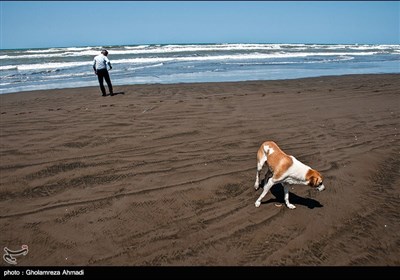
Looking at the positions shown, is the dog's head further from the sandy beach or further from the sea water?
the sea water

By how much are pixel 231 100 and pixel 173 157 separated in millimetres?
5597

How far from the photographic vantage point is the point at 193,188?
5066mm

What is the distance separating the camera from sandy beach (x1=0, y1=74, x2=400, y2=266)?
3719 mm

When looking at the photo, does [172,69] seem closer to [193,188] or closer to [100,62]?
[100,62]

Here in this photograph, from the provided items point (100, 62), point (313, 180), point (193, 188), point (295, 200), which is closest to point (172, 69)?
point (100, 62)

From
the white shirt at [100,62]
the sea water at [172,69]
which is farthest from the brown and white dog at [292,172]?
the sea water at [172,69]

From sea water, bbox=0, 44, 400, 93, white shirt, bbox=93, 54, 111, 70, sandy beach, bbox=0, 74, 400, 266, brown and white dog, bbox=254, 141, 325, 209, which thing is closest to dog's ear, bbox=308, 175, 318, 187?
brown and white dog, bbox=254, 141, 325, 209

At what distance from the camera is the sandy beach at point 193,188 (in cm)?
372

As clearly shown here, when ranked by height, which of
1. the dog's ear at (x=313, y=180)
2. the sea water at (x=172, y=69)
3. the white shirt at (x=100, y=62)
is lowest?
the dog's ear at (x=313, y=180)

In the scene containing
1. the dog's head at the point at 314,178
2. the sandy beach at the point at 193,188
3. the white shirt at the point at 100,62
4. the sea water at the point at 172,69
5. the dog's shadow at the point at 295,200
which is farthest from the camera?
the sea water at the point at 172,69

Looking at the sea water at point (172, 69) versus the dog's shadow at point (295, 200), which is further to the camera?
the sea water at point (172, 69)

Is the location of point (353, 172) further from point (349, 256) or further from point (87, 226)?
point (87, 226)

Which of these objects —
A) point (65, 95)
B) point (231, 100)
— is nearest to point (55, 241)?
point (231, 100)

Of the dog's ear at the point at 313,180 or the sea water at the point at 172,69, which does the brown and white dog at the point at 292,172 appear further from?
the sea water at the point at 172,69
